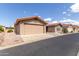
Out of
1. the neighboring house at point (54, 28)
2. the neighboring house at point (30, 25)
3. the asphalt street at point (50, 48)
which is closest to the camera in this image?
the asphalt street at point (50, 48)

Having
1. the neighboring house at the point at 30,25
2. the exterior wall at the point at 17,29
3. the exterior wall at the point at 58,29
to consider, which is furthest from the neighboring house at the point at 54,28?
the exterior wall at the point at 17,29

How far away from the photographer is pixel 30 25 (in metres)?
5.49

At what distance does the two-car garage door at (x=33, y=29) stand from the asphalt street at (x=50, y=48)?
0.35 m

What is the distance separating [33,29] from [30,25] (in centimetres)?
15

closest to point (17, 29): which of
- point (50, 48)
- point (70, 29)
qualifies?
point (50, 48)

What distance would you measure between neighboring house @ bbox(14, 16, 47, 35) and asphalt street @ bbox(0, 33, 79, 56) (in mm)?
390

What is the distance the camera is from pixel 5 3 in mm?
4941

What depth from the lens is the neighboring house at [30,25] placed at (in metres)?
5.23

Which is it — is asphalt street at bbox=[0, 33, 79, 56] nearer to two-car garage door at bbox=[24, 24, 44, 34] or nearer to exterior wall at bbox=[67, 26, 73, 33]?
exterior wall at bbox=[67, 26, 73, 33]

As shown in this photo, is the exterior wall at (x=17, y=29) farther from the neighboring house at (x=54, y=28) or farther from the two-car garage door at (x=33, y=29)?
the neighboring house at (x=54, y=28)

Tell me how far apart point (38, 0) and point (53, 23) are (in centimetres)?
89

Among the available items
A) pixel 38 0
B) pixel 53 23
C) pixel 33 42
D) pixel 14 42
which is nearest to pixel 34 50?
pixel 33 42

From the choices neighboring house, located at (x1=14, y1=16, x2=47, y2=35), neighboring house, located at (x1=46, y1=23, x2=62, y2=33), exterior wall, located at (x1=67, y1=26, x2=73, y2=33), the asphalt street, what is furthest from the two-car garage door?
exterior wall, located at (x1=67, y1=26, x2=73, y2=33)

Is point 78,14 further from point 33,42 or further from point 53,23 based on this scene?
point 33,42
